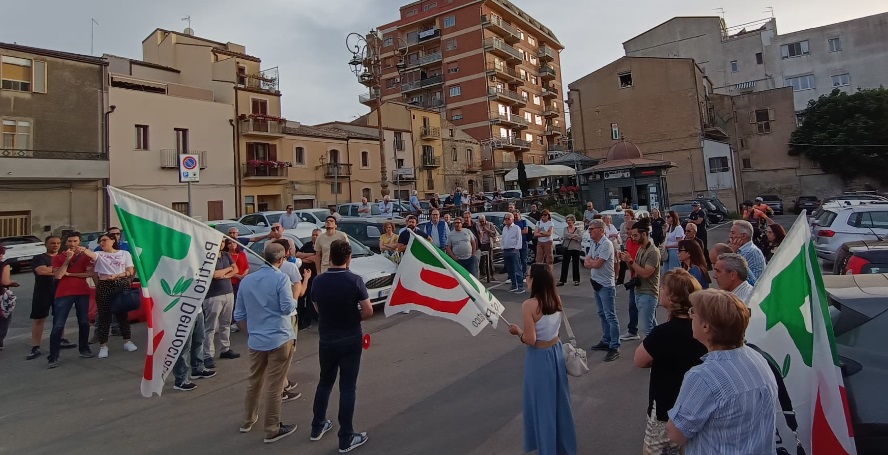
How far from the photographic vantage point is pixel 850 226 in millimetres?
11211

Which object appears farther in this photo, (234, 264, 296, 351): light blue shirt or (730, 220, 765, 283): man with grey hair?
(730, 220, 765, 283): man with grey hair

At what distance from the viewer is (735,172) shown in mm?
38031

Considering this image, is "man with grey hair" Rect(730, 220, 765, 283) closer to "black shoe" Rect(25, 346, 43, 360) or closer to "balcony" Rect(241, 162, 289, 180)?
"black shoe" Rect(25, 346, 43, 360)

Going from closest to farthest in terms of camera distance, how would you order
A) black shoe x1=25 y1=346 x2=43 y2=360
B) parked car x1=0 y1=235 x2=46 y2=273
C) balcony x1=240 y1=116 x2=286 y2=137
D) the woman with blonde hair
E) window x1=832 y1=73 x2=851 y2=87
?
1. the woman with blonde hair
2. black shoe x1=25 y1=346 x2=43 y2=360
3. parked car x1=0 y1=235 x2=46 y2=273
4. balcony x1=240 y1=116 x2=286 y2=137
5. window x1=832 y1=73 x2=851 y2=87

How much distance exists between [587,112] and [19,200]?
37801mm

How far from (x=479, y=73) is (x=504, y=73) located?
3.68 m

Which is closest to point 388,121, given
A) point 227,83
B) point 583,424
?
point 227,83

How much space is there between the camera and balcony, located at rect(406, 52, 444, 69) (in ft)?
A: 189

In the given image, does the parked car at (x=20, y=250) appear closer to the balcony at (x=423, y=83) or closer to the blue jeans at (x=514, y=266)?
the blue jeans at (x=514, y=266)

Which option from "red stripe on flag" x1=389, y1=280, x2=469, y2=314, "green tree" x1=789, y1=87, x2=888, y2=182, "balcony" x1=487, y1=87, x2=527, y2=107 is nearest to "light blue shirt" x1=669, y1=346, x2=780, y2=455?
"red stripe on flag" x1=389, y1=280, x2=469, y2=314

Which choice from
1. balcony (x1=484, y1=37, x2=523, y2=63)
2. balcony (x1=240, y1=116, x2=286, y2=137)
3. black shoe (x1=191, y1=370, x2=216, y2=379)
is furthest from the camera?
balcony (x1=484, y1=37, x2=523, y2=63)

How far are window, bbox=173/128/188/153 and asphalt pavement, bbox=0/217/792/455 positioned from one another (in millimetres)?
23468

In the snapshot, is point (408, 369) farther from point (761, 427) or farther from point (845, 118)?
point (845, 118)

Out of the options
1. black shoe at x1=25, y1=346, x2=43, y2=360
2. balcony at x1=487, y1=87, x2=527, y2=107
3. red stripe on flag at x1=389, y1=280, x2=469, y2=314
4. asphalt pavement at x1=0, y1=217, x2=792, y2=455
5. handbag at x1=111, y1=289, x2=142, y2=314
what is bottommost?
asphalt pavement at x1=0, y1=217, x2=792, y2=455
